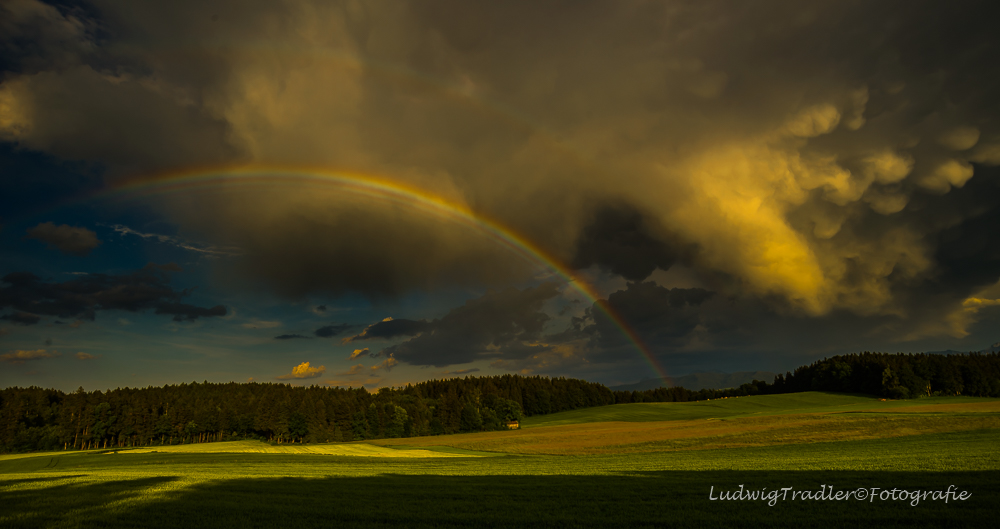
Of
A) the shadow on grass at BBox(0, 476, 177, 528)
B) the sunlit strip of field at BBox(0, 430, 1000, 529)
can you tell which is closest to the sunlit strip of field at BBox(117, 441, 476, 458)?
the sunlit strip of field at BBox(0, 430, 1000, 529)

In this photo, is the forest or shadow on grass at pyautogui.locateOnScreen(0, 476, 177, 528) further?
the forest

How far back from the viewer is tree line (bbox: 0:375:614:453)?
10938 cm

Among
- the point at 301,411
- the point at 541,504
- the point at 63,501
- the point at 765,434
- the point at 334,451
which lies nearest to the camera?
the point at 541,504

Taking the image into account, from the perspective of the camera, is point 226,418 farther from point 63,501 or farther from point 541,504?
point 541,504

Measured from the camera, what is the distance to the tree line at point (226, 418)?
10938cm

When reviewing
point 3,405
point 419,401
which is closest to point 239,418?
point 419,401

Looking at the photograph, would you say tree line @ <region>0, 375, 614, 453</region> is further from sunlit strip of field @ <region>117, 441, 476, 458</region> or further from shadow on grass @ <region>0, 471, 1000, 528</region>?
shadow on grass @ <region>0, 471, 1000, 528</region>

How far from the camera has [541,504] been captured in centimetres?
1708

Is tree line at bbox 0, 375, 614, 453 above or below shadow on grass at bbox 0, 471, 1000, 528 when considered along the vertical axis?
below

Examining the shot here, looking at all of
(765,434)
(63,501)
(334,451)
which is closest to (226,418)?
(334,451)

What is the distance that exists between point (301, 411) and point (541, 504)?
105968mm

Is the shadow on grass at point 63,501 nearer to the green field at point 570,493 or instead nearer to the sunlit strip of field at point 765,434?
the green field at point 570,493

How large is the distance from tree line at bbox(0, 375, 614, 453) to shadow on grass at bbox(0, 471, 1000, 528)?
3584 inches

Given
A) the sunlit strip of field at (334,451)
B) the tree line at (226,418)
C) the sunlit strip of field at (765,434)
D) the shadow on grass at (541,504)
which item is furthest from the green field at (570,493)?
the tree line at (226,418)
